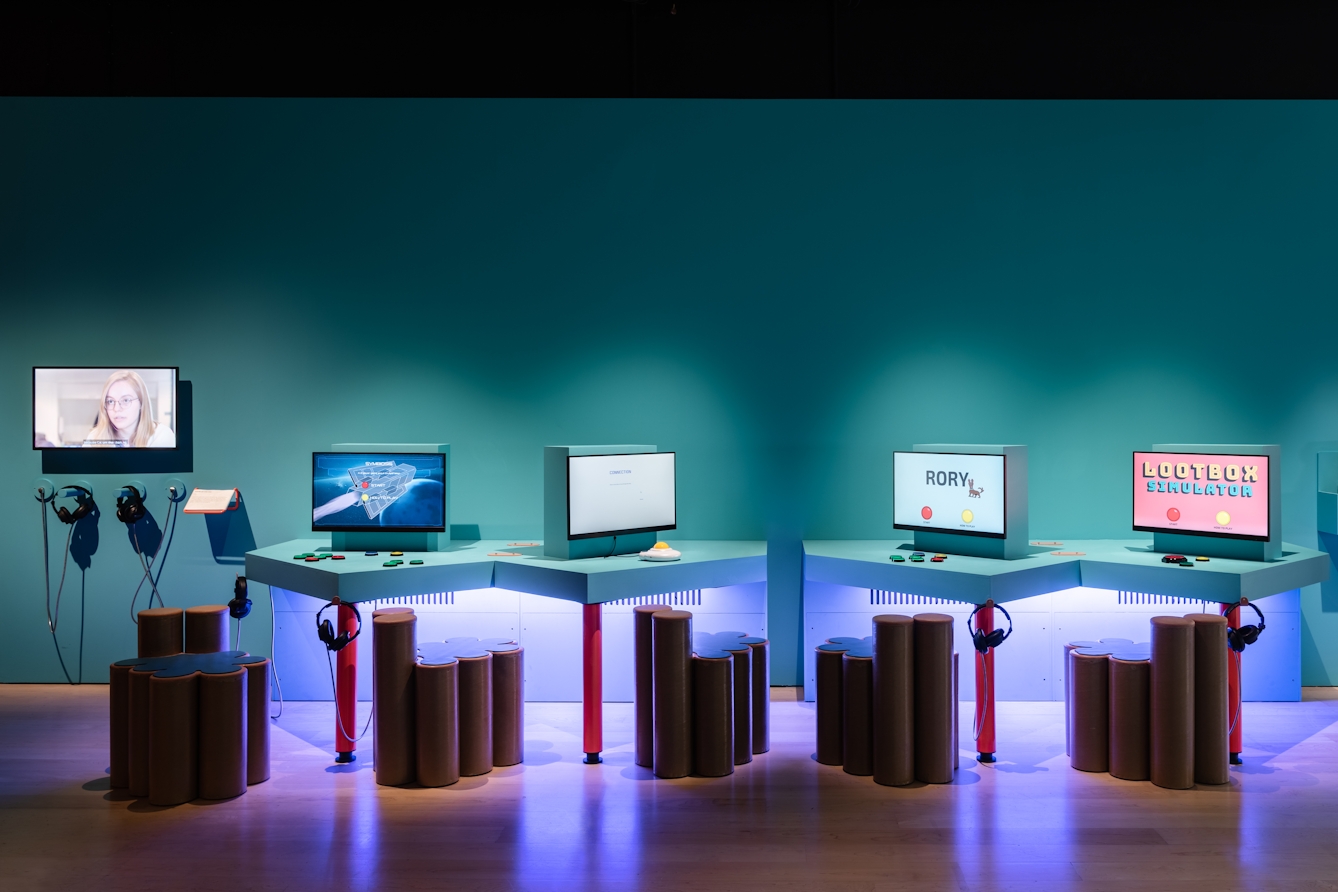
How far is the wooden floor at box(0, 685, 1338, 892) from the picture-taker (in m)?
2.84

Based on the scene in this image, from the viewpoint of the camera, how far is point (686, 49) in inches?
205

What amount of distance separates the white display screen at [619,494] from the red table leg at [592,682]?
455 mm

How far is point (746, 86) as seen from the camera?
204 inches

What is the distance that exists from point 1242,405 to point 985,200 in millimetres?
1662

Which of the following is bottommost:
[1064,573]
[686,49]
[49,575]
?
[49,575]

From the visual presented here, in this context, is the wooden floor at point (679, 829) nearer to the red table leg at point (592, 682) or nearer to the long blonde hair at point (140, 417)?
the red table leg at point (592, 682)

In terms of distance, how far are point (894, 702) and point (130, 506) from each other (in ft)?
12.7

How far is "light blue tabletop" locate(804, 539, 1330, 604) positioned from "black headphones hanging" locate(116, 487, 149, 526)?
11.1 feet

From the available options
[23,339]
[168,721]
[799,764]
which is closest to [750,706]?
[799,764]

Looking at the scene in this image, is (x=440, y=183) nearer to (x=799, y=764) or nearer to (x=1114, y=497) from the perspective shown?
(x=799, y=764)

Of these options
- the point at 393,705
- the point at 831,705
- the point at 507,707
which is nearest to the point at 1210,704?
the point at 831,705

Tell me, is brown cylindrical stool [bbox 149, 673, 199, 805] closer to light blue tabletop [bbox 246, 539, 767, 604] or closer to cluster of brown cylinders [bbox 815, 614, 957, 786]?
light blue tabletop [bbox 246, 539, 767, 604]

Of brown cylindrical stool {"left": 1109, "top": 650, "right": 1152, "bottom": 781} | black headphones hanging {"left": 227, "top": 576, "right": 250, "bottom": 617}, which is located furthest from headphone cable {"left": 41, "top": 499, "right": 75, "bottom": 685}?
brown cylindrical stool {"left": 1109, "top": 650, "right": 1152, "bottom": 781}

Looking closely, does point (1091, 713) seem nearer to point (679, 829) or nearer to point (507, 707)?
point (679, 829)
